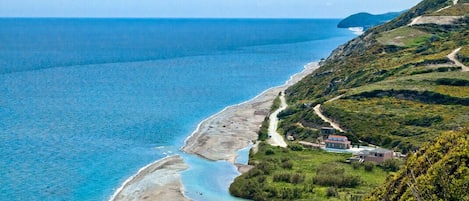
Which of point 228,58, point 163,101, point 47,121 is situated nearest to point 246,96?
point 163,101

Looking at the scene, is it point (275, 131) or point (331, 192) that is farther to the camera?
point (275, 131)

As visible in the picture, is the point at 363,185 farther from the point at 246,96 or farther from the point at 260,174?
the point at 246,96

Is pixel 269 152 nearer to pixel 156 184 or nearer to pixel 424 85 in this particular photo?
pixel 156 184

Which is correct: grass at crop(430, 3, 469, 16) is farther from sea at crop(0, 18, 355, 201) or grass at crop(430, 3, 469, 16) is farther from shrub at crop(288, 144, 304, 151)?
shrub at crop(288, 144, 304, 151)

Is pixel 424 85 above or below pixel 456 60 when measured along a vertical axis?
below

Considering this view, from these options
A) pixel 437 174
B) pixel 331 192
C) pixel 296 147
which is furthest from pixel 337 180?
pixel 437 174
